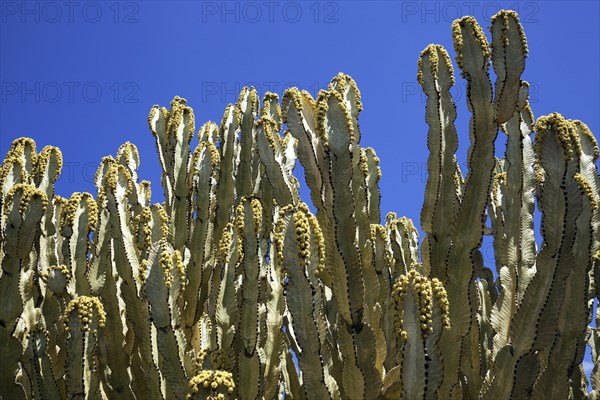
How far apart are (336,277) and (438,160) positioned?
744mm

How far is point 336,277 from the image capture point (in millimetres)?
2383

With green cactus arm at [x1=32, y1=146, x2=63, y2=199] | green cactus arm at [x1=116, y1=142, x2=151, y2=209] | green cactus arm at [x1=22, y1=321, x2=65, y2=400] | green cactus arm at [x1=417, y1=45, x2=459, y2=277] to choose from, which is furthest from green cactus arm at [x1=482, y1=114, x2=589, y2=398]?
green cactus arm at [x1=32, y1=146, x2=63, y2=199]

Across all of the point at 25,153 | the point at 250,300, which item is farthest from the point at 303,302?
Result: the point at 25,153

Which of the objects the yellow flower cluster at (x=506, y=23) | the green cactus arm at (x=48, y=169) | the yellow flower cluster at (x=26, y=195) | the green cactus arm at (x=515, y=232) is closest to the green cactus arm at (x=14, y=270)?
the yellow flower cluster at (x=26, y=195)

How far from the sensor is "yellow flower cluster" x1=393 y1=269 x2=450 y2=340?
204 centimetres

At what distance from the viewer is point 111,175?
10.8 ft

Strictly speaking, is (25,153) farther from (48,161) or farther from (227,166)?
(227,166)

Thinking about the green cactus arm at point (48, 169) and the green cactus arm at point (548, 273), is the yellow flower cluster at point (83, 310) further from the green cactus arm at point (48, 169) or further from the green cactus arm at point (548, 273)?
the green cactus arm at point (548, 273)

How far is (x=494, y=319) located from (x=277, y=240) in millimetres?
A: 999

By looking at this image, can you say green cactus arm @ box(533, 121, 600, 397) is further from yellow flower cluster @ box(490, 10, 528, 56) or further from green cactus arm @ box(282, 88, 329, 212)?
green cactus arm @ box(282, 88, 329, 212)

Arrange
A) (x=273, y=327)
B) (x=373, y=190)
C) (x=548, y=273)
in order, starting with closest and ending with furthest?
(x=548, y=273) < (x=273, y=327) < (x=373, y=190)

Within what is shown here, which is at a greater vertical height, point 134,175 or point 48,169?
point 134,175

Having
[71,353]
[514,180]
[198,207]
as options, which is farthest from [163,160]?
[514,180]

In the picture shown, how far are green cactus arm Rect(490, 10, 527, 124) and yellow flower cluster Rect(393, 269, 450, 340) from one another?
0.94 metres
